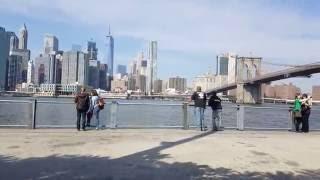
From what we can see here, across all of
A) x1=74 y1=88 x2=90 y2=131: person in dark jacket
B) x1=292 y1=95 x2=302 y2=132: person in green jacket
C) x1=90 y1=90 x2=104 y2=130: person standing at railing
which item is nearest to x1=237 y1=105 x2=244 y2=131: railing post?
x1=292 y1=95 x2=302 y2=132: person in green jacket

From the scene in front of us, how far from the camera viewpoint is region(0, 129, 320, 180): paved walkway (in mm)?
8594

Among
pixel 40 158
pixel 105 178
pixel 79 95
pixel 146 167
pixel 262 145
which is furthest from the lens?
pixel 79 95

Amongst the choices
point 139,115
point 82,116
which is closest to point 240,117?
point 82,116

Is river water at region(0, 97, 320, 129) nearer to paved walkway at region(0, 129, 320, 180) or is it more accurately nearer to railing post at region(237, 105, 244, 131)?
railing post at region(237, 105, 244, 131)

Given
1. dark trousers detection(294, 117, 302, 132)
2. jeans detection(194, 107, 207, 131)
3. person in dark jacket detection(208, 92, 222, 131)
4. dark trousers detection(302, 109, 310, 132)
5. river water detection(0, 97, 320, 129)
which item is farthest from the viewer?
river water detection(0, 97, 320, 129)

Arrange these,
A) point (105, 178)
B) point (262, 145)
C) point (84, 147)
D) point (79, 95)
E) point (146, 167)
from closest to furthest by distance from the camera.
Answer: point (105, 178) → point (146, 167) → point (84, 147) → point (262, 145) → point (79, 95)

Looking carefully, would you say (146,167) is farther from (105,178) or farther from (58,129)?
(58,129)

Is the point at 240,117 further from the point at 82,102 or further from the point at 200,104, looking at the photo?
the point at 82,102

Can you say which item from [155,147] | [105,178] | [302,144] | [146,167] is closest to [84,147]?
[155,147]

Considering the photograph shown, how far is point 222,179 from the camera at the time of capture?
26.9ft

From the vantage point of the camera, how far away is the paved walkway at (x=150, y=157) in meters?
8.59

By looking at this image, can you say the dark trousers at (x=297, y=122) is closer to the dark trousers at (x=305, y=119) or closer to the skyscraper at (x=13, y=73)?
the dark trousers at (x=305, y=119)

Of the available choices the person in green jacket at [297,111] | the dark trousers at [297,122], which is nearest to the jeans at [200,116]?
the person in green jacket at [297,111]

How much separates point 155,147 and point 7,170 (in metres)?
4.29
